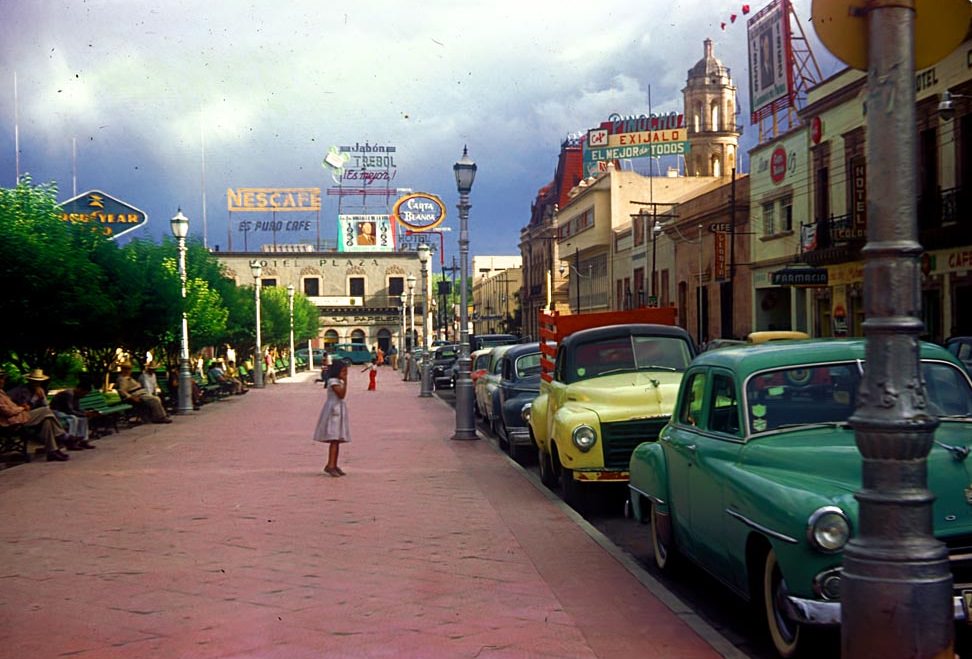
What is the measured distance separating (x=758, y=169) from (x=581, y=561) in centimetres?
3843

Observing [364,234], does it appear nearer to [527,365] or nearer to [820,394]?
[527,365]

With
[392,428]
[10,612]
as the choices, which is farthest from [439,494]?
[392,428]

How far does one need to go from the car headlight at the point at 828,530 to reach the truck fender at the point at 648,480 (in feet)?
8.24

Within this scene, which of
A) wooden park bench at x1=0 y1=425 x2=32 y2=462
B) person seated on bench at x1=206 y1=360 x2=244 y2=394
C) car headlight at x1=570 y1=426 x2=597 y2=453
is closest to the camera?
car headlight at x1=570 y1=426 x2=597 y2=453

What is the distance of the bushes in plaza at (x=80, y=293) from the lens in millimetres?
18016

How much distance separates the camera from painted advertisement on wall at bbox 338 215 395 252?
109562mm

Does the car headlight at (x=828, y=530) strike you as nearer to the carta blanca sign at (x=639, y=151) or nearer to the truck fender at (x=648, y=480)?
the truck fender at (x=648, y=480)

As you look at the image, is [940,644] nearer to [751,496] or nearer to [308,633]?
[751,496]

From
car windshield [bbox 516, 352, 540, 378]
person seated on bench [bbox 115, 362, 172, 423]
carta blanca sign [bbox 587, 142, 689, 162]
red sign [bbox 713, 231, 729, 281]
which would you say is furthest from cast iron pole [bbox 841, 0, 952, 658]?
carta blanca sign [bbox 587, 142, 689, 162]

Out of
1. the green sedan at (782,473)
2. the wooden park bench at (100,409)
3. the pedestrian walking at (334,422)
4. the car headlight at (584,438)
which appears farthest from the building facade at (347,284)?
the green sedan at (782,473)

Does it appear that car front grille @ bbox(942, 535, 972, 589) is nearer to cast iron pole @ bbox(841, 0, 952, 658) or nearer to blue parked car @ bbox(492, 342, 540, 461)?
cast iron pole @ bbox(841, 0, 952, 658)

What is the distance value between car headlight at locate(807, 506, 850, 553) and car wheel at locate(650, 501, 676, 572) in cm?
260

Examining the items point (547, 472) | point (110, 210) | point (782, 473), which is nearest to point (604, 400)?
point (547, 472)

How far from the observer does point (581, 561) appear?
27.3ft
